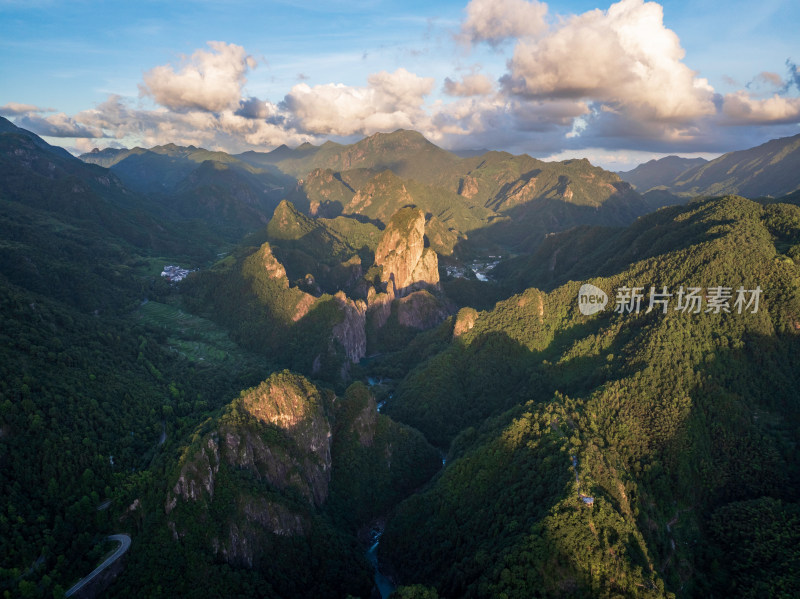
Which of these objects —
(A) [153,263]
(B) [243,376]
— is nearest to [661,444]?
(B) [243,376]

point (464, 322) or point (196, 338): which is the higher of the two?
point (464, 322)

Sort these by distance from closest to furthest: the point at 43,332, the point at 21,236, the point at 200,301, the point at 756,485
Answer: the point at 756,485 < the point at 43,332 < the point at 21,236 < the point at 200,301

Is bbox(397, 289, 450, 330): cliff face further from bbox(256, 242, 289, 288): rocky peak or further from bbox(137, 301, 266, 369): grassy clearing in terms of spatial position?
bbox(137, 301, 266, 369): grassy clearing

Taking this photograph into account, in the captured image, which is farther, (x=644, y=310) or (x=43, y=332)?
(x=644, y=310)

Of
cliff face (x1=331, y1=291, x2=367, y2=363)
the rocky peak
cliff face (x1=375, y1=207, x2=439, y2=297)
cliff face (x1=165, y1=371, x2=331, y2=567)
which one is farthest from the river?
cliff face (x1=375, y1=207, x2=439, y2=297)

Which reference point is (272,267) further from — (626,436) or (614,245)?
(626,436)

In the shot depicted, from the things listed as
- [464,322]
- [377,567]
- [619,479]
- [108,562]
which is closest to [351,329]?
[464,322]

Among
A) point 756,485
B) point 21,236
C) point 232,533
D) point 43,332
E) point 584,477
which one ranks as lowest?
point 232,533

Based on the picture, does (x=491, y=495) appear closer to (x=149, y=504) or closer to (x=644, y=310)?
(x=149, y=504)
